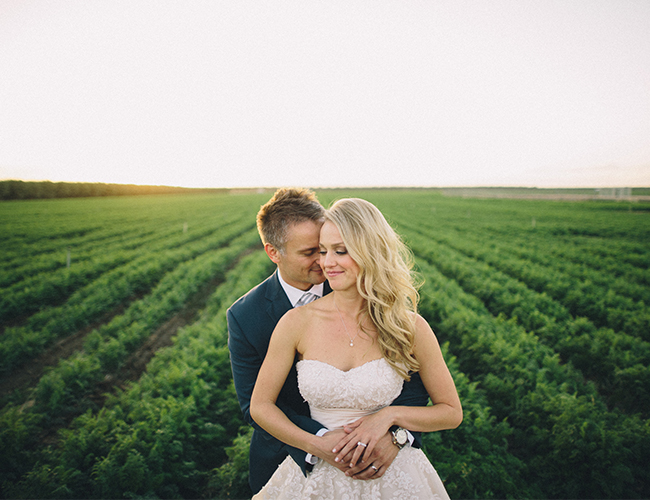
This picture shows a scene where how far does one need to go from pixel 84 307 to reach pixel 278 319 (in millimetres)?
8815

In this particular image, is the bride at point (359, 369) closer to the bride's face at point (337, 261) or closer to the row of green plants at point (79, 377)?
the bride's face at point (337, 261)

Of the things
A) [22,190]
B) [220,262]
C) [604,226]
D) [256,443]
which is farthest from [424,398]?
[22,190]

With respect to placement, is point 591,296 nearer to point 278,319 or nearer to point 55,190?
point 278,319

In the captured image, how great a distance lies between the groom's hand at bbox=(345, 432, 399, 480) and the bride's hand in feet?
0.12

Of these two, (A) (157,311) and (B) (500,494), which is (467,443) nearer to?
(B) (500,494)

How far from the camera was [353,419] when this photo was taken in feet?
6.36

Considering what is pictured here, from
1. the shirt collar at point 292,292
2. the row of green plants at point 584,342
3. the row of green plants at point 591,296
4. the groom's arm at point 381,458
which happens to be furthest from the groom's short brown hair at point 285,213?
the row of green plants at point 591,296

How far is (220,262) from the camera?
1402 cm

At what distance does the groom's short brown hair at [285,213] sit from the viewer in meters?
2.48

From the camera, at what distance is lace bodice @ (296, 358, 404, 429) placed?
1860 mm

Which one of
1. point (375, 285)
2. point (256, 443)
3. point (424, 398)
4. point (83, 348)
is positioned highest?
point (375, 285)

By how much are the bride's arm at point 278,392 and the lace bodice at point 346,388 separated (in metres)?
0.12

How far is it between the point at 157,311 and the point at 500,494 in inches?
326

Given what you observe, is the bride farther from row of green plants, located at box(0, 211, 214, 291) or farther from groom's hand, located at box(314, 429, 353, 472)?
row of green plants, located at box(0, 211, 214, 291)
